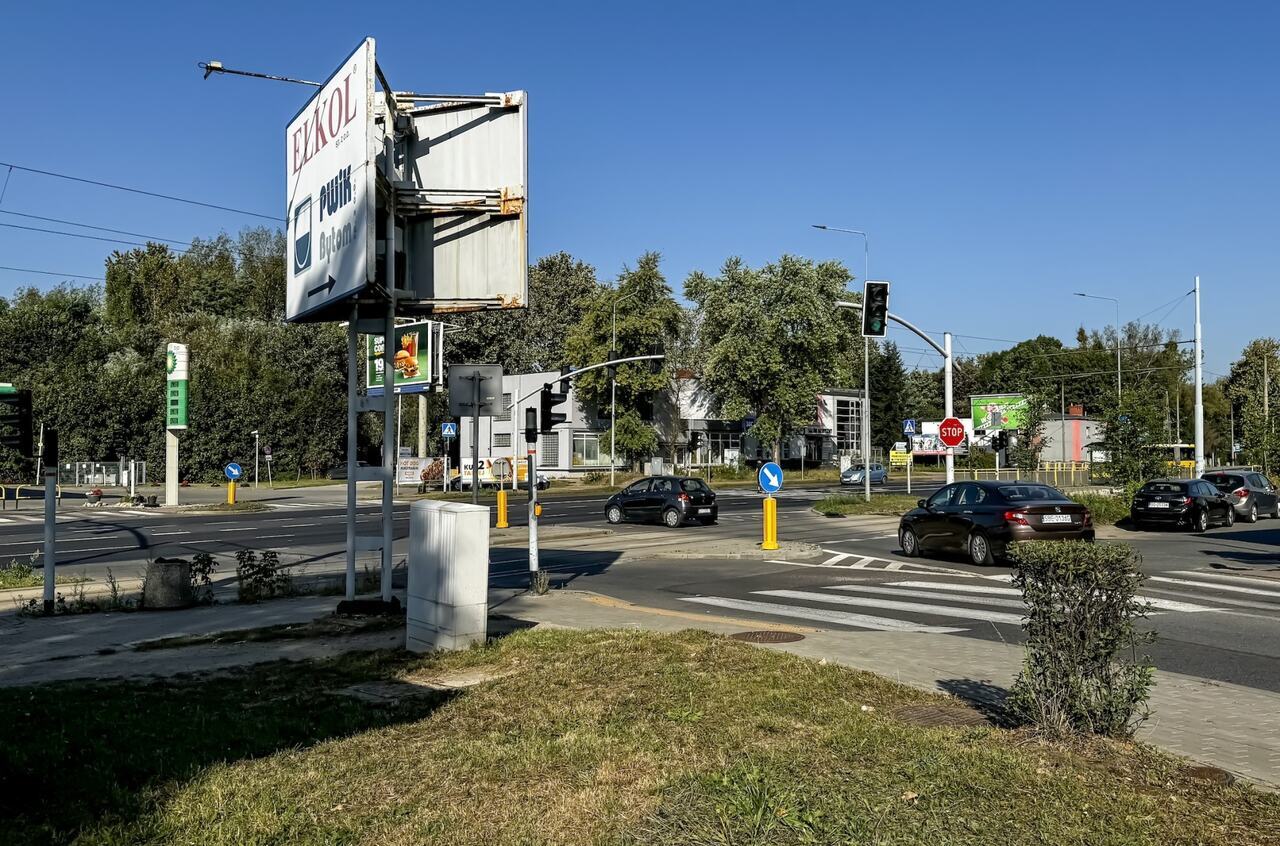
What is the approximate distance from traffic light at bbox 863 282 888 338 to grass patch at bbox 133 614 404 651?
1734 cm

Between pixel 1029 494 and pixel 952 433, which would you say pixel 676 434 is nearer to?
pixel 952 433

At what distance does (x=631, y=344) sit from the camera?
7562cm

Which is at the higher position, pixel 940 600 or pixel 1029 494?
pixel 1029 494

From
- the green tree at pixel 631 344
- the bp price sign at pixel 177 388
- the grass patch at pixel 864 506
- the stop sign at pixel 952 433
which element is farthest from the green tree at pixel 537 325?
the stop sign at pixel 952 433

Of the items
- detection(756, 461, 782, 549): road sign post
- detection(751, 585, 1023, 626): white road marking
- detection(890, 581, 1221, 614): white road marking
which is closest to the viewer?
detection(751, 585, 1023, 626): white road marking

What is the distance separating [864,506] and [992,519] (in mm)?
17320

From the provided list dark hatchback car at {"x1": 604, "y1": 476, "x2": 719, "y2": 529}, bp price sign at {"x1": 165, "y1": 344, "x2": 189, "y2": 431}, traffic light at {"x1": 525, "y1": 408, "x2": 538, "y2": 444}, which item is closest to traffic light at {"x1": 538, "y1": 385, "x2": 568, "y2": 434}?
traffic light at {"x1": 525, "y1": 408, "x2": 538, "y2": 444}

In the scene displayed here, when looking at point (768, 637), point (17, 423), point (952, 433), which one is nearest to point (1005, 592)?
point (768, 637)

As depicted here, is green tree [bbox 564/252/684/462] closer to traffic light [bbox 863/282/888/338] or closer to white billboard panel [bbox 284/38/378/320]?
traffic light [bbox 863/282/888/338]

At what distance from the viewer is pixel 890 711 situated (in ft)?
22.9

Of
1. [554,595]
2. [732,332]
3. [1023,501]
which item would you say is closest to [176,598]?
[554,595]

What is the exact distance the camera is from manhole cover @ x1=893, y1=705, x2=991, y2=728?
6600 mm

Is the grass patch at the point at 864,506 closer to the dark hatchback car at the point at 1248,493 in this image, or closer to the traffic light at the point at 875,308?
the dark hatchback car at the point at 1248,493

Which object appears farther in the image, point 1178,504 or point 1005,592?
point 1178,504
